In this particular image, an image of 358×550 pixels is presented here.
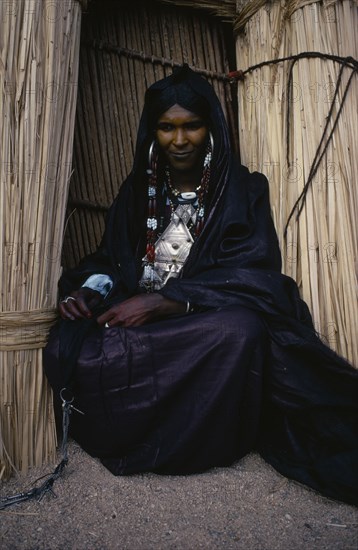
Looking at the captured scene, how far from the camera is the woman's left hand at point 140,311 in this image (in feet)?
5.57

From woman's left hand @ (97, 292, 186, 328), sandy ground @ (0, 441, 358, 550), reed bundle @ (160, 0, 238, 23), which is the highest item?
reed bundle @ (160, 0, 238, 23)

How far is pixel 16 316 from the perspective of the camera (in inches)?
62.6

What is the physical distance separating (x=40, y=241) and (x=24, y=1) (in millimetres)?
722

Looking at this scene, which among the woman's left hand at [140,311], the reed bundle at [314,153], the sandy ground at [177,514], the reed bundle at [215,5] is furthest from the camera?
the reed bundle at [215,5]

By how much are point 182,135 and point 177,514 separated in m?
1.33

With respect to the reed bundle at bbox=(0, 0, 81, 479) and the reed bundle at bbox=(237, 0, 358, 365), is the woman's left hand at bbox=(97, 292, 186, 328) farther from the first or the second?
the reed bundle at bbox=(237, 0, 358, 365)

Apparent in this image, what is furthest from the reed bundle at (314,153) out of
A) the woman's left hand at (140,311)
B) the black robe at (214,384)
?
the woman's left hand at (140,311)

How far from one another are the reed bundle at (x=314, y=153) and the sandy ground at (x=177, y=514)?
54 cm

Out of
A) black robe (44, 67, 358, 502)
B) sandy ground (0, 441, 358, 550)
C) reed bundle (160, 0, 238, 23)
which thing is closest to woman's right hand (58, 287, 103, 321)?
black robe (44, 67, 358, 502)

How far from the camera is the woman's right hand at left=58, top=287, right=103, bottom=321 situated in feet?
5.70

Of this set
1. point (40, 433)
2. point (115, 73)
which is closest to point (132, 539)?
point (40, 433)

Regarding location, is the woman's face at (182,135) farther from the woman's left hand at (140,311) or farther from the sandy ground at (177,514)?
the sandy ground at (177,514)

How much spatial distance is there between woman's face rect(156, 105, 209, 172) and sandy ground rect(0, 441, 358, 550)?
116 cm

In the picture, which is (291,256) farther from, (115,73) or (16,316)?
(115,73)
